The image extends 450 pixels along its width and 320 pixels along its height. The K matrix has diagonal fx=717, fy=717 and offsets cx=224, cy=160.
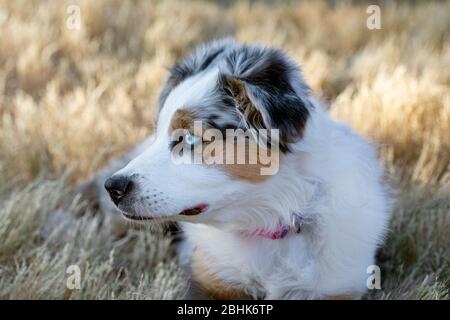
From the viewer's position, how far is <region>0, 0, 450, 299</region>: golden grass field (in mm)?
3832

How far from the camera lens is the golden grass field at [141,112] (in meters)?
3.83

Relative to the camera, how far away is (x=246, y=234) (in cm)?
344

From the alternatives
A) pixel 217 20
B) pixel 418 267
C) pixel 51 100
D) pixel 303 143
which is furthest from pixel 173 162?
pixel 217 20

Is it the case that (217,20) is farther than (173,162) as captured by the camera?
Yes

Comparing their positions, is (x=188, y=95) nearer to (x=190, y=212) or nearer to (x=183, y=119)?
(x=183, y=119)

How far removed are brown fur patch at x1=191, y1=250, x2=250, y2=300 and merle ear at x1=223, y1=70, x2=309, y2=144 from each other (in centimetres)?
91

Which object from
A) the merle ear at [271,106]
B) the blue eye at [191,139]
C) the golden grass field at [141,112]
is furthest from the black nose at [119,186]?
the golden grass field at [141,112]

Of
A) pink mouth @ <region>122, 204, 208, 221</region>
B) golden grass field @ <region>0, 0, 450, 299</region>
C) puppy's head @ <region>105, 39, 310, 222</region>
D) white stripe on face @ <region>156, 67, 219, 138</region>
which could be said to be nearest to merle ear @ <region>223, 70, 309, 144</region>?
puppy's head @ <region>105, 39, 310, 222</region>

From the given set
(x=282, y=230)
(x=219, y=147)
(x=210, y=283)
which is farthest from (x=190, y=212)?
(x=210, y=283)

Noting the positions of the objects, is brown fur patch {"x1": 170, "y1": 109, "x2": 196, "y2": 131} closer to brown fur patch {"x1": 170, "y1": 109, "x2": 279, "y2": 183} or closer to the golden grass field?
brown fur patch {"x1": 170, "y1": 109, "x2": 279, "y2": 183}

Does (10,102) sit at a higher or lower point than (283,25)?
lower

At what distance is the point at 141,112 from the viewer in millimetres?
5902
